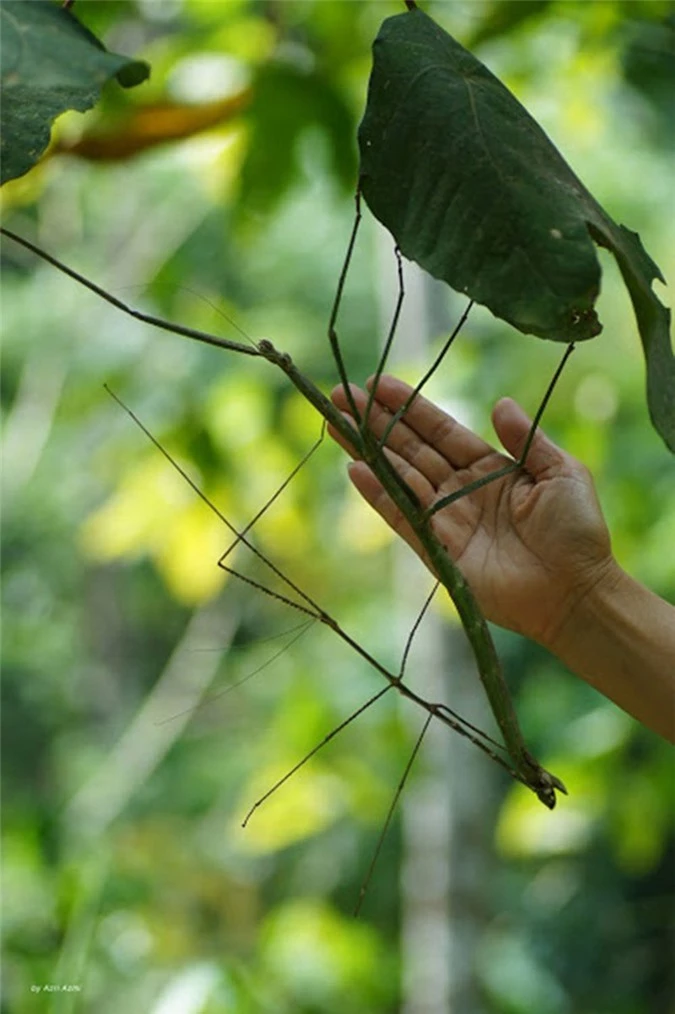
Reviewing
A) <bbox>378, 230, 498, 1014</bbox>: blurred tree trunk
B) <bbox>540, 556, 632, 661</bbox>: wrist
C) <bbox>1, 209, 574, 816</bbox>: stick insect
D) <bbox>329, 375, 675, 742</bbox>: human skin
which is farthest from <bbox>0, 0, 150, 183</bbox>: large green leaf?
<bbox>378, 230, 498, 1014</bbox>: blurred tree trunk

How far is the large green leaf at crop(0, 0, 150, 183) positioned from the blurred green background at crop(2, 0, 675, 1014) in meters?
0.16

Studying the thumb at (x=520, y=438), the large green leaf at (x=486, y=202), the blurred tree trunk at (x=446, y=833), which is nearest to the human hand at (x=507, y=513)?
the thumb at (x=520, y=438)

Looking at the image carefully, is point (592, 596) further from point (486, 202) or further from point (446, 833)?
point (446, 833)

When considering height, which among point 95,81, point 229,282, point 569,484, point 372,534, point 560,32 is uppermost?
point 95,81

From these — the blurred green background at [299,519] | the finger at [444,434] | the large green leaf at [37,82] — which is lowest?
the blurred green background at [299,519]

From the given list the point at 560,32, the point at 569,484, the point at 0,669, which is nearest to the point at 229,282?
the point at 0,669

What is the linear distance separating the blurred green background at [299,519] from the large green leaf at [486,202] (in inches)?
6.5

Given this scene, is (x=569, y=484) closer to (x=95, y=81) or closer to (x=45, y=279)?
(x=95, y=81)

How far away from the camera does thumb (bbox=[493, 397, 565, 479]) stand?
0.82m

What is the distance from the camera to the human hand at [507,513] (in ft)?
2.63

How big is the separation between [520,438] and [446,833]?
99cm

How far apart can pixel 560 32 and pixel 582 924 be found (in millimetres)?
3520

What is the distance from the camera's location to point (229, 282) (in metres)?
5.38

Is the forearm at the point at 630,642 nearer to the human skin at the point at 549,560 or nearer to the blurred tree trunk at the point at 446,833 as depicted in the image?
the human skin at the point at 549,560
